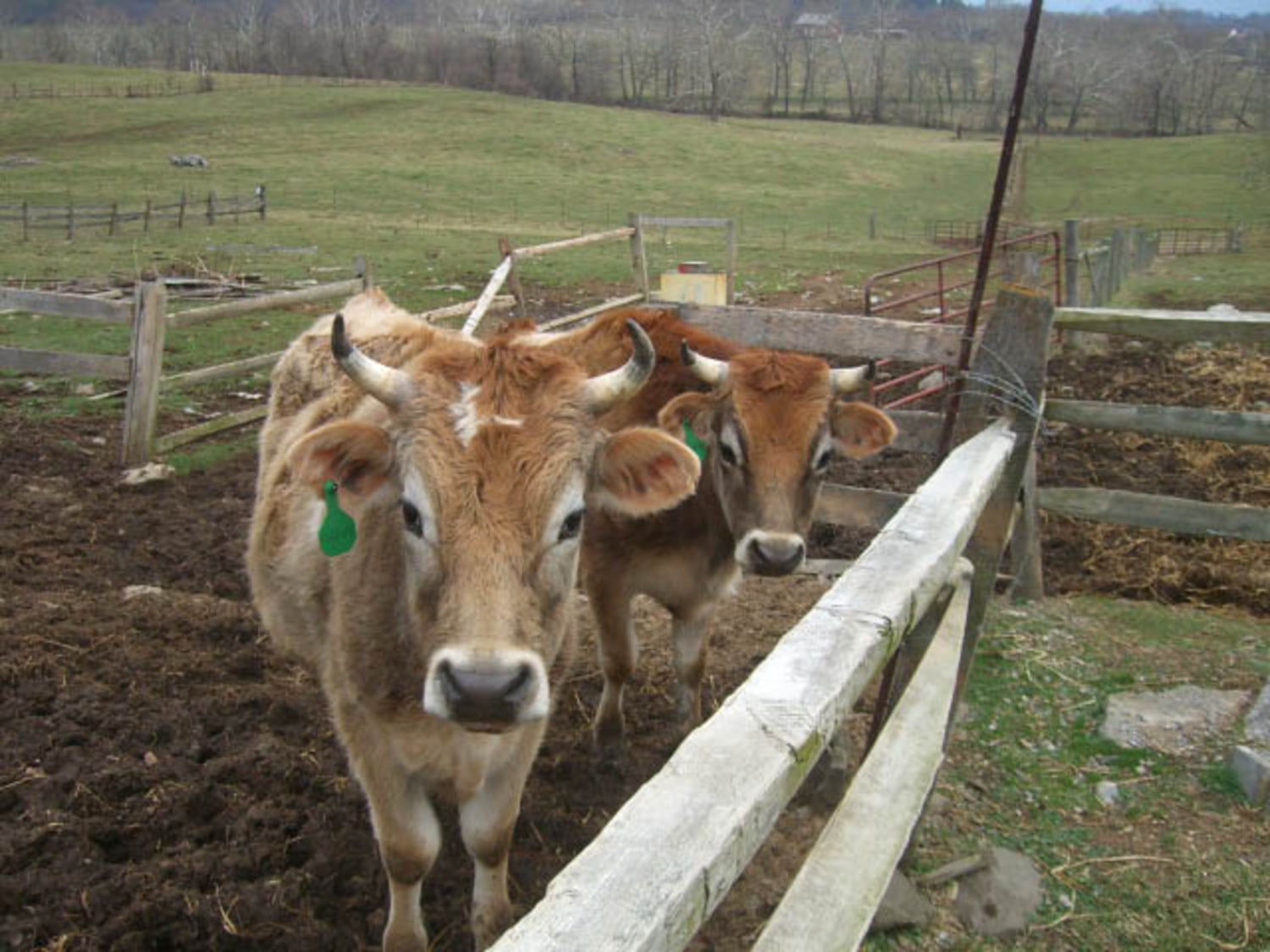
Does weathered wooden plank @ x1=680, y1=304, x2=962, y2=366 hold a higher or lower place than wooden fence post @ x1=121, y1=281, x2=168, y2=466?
higher

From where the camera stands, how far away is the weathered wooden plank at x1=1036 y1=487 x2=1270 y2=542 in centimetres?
501

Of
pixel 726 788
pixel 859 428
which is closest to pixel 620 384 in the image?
pixel 726 788

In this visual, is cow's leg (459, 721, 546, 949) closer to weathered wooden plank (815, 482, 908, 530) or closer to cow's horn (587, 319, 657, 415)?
cow's horn (587, 319, 657, 415)

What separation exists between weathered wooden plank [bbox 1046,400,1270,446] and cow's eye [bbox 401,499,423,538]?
3.49 m

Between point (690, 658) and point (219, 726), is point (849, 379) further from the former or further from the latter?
point (219, 726)

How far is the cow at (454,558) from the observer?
260 centimetres

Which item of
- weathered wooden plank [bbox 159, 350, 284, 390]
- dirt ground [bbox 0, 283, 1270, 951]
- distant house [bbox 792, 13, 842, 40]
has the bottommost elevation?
dirt ground [bbox 0, 283, 1270, 951]

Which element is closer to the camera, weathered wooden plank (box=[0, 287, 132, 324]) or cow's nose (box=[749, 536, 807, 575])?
cow's nose (box=[749, 536, 807, 575])

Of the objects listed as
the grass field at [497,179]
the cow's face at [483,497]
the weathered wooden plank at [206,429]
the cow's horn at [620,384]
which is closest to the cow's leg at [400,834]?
the cow's face at [483,497]

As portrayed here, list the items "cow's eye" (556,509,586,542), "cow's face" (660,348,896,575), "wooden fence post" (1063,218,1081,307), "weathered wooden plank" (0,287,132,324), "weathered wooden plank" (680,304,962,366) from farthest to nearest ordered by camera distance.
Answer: "wooden fence post" (1063,218,1081,307) < "weathered wooden plank" (0,287,132,324) < "weathered wooden plank" (680,304,962,366) < "cow's face" (660,348,896,575) < "cow's eye" (556,509,586,542)

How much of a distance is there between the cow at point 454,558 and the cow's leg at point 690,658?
4.12 ft

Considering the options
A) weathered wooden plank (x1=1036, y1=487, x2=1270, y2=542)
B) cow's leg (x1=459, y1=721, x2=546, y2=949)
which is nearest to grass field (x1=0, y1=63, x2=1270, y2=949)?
weathered wooden plank (x1=1036, y1=487, x2=1270, y2=542)

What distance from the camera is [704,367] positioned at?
4.57 m

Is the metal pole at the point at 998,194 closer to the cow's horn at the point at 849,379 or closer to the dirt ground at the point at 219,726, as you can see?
the cow's horn at the point at 849,379
